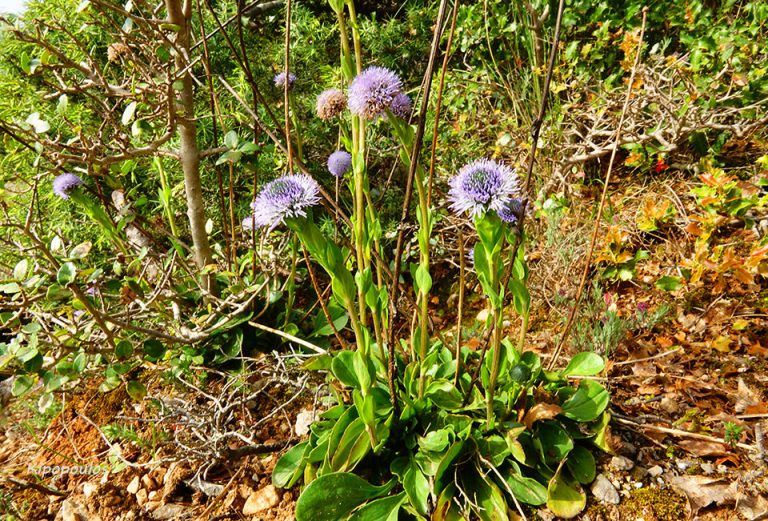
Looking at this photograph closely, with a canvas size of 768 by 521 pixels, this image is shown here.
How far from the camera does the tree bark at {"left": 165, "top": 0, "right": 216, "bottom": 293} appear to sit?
153 cm

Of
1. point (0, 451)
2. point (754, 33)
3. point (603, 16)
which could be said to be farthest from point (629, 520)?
point (603, 16)

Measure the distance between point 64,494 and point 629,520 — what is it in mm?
1575

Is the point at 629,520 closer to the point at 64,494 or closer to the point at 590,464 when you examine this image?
the point at 590,464

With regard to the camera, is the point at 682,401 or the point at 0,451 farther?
the point at 0,451

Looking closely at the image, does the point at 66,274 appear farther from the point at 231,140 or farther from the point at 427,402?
the point at 427,402

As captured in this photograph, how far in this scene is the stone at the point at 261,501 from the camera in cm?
137

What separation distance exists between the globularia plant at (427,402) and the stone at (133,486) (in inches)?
18.8

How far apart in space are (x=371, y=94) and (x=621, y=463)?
44.0 inches

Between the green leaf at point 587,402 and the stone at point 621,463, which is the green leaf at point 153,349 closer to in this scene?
the green leaf at point 587,402

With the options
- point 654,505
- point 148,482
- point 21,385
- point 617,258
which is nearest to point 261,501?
point 148,482

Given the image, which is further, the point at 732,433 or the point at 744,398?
the point at 744,398

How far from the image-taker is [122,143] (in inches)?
60.9

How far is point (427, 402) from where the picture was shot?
134 cm

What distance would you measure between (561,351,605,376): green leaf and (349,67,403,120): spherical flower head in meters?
0.86
